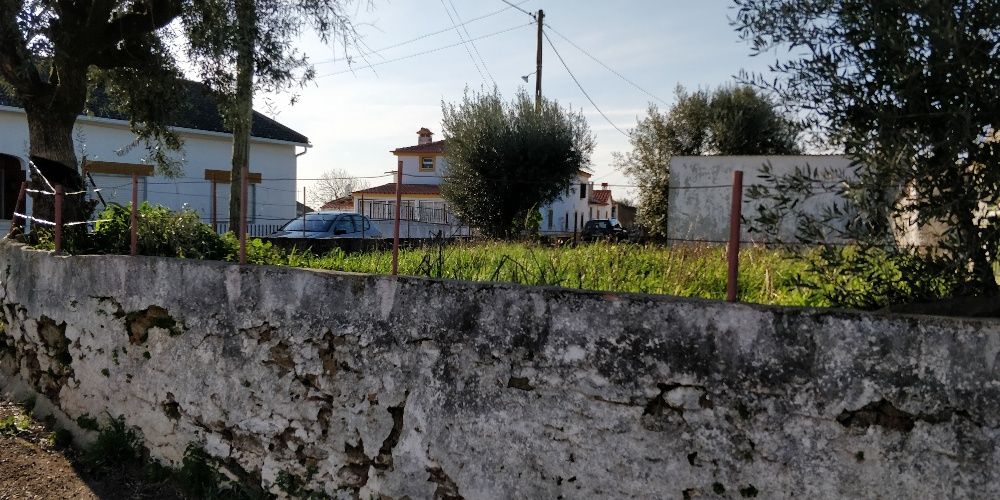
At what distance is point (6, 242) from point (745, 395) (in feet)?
27.0

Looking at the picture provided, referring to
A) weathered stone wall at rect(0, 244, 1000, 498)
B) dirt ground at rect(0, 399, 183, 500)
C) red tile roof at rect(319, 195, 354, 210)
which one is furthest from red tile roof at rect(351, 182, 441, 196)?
weathered stone wall at rect(0, 244, 1000, 498)

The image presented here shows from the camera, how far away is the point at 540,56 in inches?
926

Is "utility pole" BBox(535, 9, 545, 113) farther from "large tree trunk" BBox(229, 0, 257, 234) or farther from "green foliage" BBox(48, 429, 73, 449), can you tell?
"green foliage" BBox(48, 429, 73, 449)

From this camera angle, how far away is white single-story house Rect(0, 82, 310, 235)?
680 inches

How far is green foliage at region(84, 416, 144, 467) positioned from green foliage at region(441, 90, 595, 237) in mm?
11855

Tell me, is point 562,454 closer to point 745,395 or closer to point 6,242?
point 745,395

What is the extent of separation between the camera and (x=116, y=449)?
249 inches

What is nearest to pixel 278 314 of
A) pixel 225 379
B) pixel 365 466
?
pixel 225 379

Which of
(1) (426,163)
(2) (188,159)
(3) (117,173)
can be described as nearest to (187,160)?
(3) (117,173)

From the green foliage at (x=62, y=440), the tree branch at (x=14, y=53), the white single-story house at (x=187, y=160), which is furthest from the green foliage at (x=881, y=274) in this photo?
the white single-story house at (x=187, y=160)

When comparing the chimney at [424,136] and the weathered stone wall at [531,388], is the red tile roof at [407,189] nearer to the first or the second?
the chimney at [424,136]

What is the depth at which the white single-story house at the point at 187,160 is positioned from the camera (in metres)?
17.3

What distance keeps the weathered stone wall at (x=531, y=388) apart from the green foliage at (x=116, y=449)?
14cm

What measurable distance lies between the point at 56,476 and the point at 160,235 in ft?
7.14
